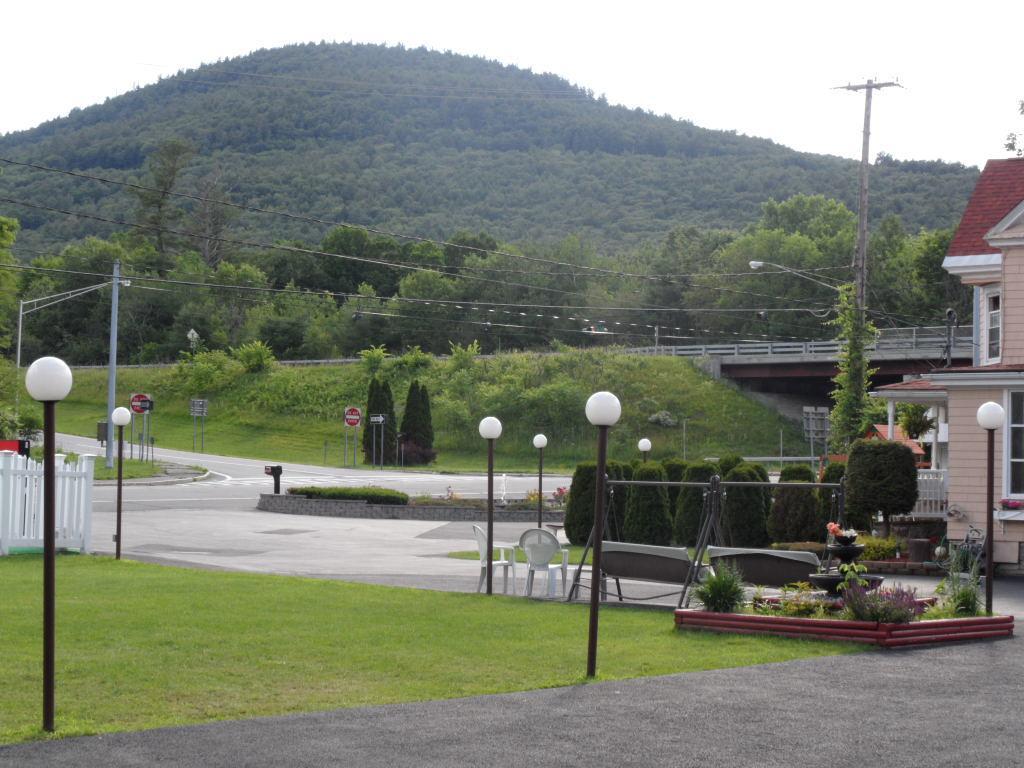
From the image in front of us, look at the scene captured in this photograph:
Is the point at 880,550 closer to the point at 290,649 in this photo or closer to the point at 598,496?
the point at 598,496

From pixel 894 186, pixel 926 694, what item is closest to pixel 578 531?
pixel 926 694

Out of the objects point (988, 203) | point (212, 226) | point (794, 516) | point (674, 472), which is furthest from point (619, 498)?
point (212, 226)

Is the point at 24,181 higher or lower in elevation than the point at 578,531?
higher

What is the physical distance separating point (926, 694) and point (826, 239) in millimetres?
92067

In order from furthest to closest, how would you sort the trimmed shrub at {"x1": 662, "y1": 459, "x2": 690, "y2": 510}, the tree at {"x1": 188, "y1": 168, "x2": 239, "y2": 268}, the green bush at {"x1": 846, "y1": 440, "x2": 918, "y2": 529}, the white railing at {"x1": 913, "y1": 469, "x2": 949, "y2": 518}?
the tree at {"x1": 188, "y1": 168, "x2": 239, "y2": 268} → the trimmed shrub at {"x1": 662, "y1": 459, "x2": 690, "y2": 510} → the white railing at {"x1": 913, "y1": 469, "x2": 949, "y2": 518} → the green bush at {"x1": 846, "y1": 440, "x2": 918, "y2": 529}

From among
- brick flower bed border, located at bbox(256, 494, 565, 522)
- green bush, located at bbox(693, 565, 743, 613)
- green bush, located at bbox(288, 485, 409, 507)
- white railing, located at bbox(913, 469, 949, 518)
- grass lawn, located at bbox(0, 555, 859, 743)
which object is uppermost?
white railing, located at bbox(913, 469, 949, 518)

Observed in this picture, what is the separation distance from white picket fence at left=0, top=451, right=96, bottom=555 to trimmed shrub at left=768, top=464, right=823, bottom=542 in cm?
1303

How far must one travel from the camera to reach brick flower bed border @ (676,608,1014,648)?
39.2 ft

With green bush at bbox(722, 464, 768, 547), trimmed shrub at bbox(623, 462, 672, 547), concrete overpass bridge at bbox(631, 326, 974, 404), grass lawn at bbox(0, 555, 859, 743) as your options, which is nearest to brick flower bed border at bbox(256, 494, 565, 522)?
trimmed shrub at bbox(623, 462, 672, 547)

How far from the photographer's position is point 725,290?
91.7 m

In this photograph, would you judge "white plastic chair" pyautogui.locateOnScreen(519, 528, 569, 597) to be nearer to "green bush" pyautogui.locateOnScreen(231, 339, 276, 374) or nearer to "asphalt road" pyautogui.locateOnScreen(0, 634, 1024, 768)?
"asphalt road" pyautogui.locateOnScreen(0, 634, 1024, 768)

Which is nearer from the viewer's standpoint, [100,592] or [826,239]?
[100,592]

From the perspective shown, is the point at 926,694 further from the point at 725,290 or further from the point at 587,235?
the point at 587,235

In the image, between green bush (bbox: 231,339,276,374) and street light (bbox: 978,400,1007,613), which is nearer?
street light (bbox: 978,400,1007,613)
